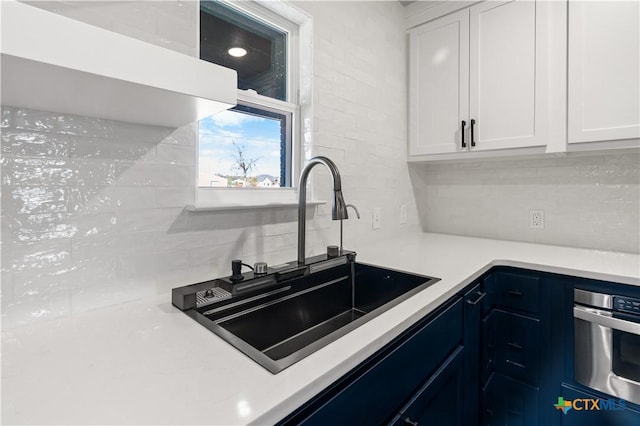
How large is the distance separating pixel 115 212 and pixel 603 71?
2.14 m

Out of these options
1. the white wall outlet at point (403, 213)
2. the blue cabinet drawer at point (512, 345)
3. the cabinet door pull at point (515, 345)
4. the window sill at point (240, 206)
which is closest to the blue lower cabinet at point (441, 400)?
the blue cabinet drawer at point (512, 345)

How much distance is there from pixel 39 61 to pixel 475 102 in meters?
2.01

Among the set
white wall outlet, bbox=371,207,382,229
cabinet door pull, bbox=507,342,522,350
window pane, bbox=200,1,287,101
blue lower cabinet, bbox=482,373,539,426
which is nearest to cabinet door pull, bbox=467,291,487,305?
cabinet door pull, bbox=507,342,522,350

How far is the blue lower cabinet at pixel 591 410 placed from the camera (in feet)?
4.11

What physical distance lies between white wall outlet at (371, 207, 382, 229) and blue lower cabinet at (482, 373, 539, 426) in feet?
3.12

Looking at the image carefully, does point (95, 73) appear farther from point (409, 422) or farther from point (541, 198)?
point (541, 198)

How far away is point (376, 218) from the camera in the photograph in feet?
6.44

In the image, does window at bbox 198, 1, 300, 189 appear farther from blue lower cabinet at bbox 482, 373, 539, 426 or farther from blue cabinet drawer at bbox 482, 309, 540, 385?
blue lower cabinet at bbox 482, 373, 539, 426

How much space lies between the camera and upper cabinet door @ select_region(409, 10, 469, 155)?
197cm

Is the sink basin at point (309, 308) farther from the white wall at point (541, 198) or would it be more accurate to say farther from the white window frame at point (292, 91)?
the white wall at point (541, 198)

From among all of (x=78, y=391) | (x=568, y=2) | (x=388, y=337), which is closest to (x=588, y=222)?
(x=568, y=2)

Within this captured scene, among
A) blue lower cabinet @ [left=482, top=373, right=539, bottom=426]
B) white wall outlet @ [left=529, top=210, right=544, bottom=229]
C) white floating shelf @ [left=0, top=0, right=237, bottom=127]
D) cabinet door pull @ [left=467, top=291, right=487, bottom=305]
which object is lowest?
blue lower cabinet @ [left=482, top=373, right=539, bottom=426]

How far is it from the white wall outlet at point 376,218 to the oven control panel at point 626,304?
43.4 inches

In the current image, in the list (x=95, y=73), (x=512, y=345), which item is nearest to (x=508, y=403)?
(x=512, y=345)
